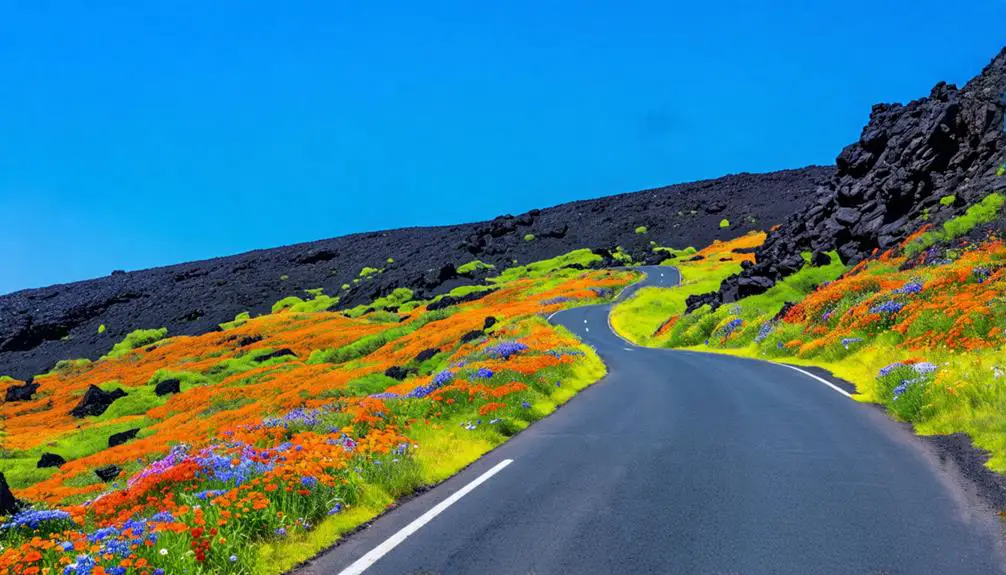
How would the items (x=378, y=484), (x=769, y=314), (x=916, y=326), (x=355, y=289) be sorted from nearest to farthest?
(x=378, y=484) < (x=916, y=326) < (x=769, y=314) < (x=355, y=289)

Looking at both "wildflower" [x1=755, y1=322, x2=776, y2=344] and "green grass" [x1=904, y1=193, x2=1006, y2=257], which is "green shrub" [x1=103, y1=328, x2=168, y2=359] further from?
"green grass" [x1=904, y1=193, x2=1006, y2=257]

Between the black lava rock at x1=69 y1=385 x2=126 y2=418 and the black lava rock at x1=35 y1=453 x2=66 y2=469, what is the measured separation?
13664 millimetres

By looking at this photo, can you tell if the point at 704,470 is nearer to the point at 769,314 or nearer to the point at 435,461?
the point at 435,461

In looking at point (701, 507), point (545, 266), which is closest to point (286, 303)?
point (545, 266)

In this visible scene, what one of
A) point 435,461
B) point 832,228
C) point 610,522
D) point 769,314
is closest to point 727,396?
point 435,461

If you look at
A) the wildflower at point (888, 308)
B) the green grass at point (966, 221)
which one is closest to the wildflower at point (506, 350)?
the wildflower at point (888, 308)

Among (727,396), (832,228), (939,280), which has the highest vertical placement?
(832,228)

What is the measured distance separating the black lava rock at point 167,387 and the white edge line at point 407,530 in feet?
111

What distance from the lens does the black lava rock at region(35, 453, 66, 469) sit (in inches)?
869

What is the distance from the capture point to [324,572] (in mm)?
5578

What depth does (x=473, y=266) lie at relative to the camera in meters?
106

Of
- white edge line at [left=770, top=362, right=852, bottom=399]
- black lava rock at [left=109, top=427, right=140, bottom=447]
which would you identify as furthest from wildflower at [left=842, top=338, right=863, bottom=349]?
black lava rock at [left=109, top=427, right=140, bottom=447]

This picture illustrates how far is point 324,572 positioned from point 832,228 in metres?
44.9

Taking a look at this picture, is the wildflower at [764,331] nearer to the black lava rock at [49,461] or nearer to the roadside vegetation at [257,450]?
the roadside vegetation at [257,450]
